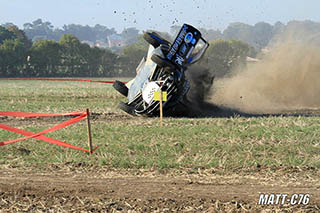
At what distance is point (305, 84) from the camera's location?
65.4 feet

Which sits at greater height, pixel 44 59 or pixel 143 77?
pixel 143 77

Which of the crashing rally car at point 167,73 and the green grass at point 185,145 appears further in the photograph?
the crashing rally car at point 167,73

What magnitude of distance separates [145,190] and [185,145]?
3183 millimetres

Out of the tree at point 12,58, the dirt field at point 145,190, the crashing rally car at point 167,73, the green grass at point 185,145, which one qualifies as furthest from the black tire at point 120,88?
the tree at point 12,58

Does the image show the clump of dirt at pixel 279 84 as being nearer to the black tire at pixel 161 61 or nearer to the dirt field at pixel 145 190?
the black tire at pixel 161 61

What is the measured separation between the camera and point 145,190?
755cm

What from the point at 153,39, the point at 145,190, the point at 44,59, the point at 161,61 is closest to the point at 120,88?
the point at 153,39

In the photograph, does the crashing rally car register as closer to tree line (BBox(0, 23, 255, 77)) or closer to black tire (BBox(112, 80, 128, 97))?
black tire (BBox(112, 80, 128, 97))

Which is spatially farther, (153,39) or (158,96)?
(153,39)

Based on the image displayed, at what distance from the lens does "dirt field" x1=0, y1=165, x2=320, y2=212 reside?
6797mm

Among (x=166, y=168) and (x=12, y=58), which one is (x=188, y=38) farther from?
(x=12, y=58)

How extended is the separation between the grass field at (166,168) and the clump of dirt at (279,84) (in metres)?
5.62

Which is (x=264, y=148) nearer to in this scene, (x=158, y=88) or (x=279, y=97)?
(x=158, y=88)

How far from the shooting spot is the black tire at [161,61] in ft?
48.0
